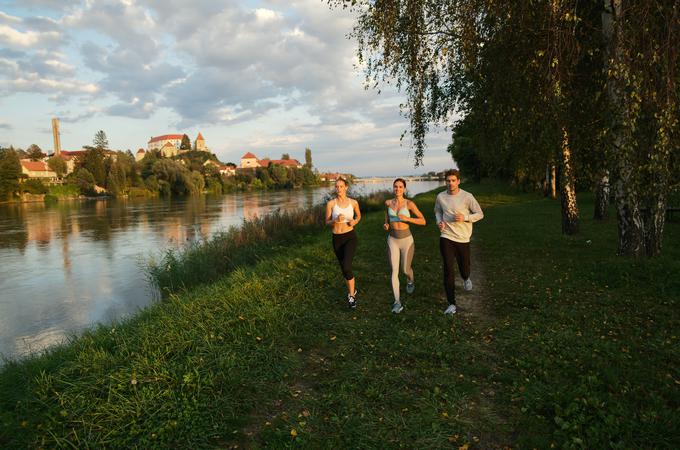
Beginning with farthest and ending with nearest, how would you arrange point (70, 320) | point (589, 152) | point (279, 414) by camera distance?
1. point (70, 320)
2. point (589, 152)
3. point (279, 414)

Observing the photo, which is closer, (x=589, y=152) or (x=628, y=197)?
(x=628, y=197)

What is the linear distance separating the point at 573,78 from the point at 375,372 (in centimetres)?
810

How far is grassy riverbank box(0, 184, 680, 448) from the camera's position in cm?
356

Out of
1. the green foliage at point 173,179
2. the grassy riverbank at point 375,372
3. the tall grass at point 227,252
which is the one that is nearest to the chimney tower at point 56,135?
the green foliage at point 173,179

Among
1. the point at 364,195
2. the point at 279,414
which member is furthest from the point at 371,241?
the point at 364,195

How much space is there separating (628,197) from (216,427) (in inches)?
282

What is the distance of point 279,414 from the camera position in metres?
3.91

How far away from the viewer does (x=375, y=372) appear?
15.0 feet

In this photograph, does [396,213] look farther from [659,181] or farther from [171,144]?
[171,144]

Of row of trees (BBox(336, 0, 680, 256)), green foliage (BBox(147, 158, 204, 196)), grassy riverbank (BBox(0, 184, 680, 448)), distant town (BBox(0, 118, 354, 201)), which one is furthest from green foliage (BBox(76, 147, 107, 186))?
grassy riverbank (BBox(0, 184, 680, 448))

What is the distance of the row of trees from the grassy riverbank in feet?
6.10

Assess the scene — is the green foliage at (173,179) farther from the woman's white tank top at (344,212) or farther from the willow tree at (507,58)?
the woman's white tank top at (344,212)

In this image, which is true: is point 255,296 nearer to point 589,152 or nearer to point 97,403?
point 97,403

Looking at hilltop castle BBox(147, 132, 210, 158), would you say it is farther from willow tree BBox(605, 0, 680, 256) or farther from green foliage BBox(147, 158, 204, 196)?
→ willow tree BBox(605, 0, 680, 256)
